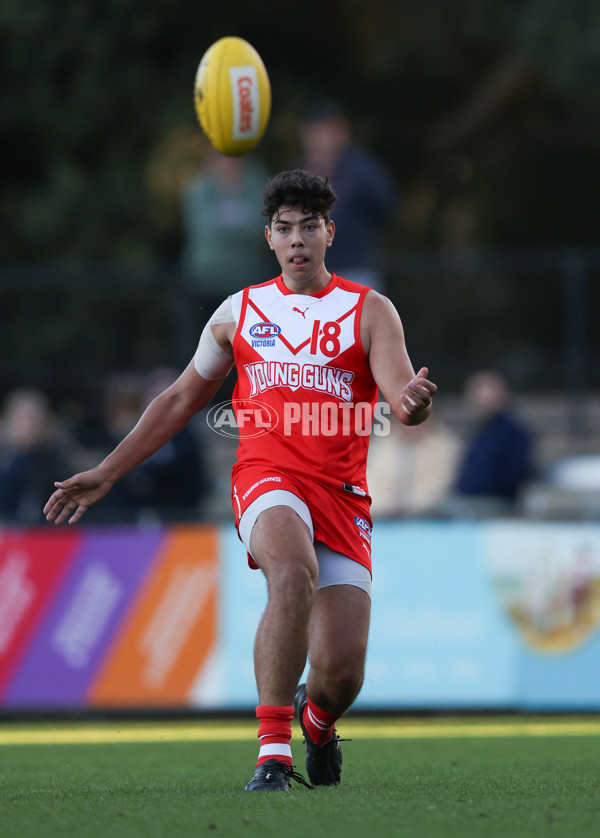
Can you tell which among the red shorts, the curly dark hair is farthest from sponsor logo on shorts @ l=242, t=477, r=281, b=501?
the curly dark hair

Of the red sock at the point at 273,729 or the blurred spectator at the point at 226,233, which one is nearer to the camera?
the red sock at the point at 273,729

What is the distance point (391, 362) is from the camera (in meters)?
5.70

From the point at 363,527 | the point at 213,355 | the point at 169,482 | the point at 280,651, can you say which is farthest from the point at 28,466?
the point at 280,651

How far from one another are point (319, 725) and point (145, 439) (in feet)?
4.62

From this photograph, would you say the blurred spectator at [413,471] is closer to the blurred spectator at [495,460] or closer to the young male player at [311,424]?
the blurred spectator at [495,460]

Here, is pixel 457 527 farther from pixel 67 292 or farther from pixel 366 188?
pixel 67 292

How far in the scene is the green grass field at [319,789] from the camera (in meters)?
4.59

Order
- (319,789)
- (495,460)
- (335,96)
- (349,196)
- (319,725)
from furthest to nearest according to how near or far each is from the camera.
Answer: (335,96)
(349,196)
(495,460)
(319,725)
(319,789)

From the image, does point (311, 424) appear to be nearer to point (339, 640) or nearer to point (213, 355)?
point (213, 355)

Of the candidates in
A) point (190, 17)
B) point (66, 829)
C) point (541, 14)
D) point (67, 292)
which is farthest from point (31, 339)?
point (66, 829)

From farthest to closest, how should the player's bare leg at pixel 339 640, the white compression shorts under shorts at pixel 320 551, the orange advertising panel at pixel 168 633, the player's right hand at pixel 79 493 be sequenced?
the orange advertising panel at pixel 168 633 < the player's right hand at pixel 79 493 < the player's bare leg at pixel 339 640 < the white compression shorts under shorts at pixel 320 551

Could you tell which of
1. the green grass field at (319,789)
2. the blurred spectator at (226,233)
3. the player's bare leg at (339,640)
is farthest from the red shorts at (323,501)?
the blurred spectator at (226,233)

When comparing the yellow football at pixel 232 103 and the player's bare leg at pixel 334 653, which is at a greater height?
the yellow football at pixel 232 103

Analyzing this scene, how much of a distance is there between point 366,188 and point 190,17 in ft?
22.4
